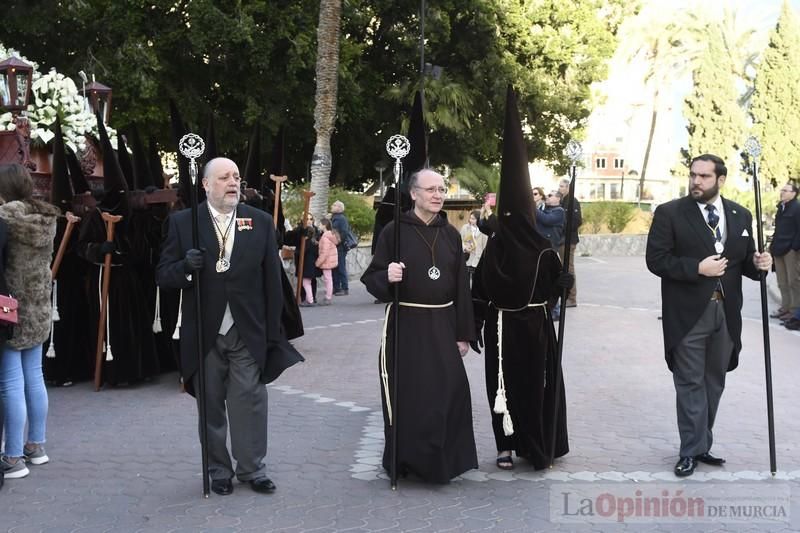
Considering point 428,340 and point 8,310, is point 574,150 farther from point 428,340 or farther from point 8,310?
point 8,310

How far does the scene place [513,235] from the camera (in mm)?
6773

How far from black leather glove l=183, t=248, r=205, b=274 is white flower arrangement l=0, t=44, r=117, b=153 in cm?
491

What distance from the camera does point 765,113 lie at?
4431 cm

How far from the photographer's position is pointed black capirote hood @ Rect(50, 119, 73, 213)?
9484mm

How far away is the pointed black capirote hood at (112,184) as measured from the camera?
9.68m

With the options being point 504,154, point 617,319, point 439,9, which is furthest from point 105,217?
point 439,9

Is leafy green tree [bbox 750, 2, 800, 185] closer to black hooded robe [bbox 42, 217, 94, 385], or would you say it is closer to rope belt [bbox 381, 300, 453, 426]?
black hooded robe [bbox 42, 217, 94, 385]

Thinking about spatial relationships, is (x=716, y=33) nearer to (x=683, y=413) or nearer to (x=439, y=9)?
(x=439, y=9)

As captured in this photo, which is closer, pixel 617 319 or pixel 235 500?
pixel 235 500

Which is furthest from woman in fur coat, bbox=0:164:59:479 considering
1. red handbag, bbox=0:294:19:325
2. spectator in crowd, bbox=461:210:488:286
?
spectator in crowd, bbox=461:210:488:286

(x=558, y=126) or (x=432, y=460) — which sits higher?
(x=558, y=126)

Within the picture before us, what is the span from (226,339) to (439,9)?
27290mm

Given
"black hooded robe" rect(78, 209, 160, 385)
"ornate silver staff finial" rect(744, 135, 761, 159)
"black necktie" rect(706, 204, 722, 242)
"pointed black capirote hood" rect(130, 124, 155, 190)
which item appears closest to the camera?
"black necktie" rect(706, 204, 722, 242)

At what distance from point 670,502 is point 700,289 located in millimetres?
1380
